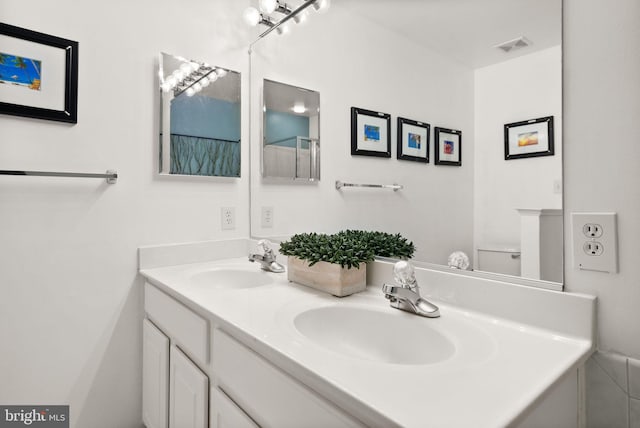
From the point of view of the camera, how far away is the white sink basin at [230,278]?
1444 millimetres

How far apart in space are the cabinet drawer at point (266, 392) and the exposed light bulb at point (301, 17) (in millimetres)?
1453

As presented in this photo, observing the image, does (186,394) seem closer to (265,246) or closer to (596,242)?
(265,246)

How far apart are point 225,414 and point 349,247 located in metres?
0.58

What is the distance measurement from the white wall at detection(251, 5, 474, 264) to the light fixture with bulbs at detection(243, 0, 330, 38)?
0.04 metres

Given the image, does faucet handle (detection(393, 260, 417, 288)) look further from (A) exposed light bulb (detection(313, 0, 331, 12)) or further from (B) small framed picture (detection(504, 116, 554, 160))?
(A) exposed light bulb (detection(313, 0, 331, 12))

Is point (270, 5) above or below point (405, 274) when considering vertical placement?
above

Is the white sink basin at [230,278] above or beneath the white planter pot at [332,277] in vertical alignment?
beneath

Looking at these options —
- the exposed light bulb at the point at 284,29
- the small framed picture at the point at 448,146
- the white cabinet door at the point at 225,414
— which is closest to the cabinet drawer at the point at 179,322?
the white cabinet door at the point at 225,414

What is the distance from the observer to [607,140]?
70 centimetres

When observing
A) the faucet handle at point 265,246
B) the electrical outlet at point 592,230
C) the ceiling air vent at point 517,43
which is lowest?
the faucet handle at point 265,246

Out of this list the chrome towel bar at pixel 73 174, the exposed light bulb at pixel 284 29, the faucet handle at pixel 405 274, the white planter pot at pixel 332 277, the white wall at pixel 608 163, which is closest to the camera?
the white wall at pixel 608 163

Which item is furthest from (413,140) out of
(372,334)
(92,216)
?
(92,216)

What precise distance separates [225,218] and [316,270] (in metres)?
0.77

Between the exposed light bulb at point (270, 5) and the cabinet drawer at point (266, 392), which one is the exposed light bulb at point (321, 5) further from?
the cabinet drawer at point (266, 392)
